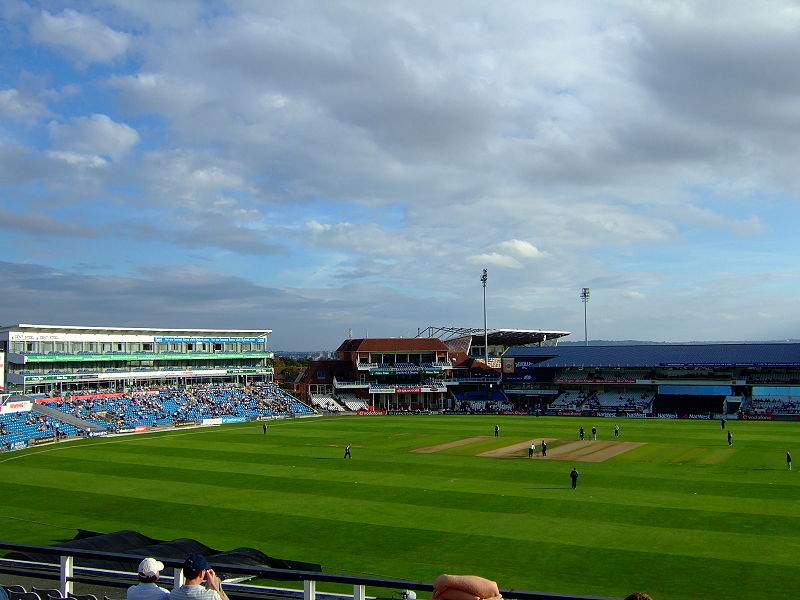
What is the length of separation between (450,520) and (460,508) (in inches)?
77.8

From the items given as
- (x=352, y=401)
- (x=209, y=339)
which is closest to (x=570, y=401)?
(x=352, y=401)

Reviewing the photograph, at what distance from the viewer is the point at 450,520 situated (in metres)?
25.0

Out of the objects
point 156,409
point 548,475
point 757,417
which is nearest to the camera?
point 548,475

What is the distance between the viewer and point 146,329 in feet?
261

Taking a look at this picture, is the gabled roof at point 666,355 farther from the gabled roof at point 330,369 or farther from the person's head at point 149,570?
the person's head at point 149,570

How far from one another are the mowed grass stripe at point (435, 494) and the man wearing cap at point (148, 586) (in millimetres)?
21083

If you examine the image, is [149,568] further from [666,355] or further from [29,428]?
[666,355]

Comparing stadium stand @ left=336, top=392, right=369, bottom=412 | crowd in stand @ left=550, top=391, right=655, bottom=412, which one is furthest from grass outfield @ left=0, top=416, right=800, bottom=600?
stadium stand @ left=336, top=392, right=369, bottom=412

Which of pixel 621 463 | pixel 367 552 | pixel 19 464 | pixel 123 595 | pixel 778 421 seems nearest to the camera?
pixel 123 595

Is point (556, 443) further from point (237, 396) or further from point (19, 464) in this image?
point (237, 396)

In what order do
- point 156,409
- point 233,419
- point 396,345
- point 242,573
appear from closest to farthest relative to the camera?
point 242,573 → point 156,409 → point 233,419 → point 396,345

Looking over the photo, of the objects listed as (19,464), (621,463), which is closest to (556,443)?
(621,463)

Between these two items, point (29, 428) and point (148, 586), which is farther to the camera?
point (29, 428)

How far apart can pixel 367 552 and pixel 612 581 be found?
275 inches
